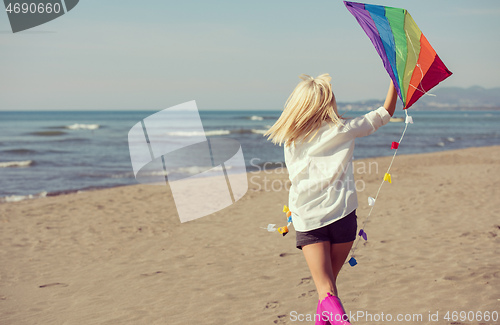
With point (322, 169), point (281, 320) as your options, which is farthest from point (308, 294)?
point (322, 169)

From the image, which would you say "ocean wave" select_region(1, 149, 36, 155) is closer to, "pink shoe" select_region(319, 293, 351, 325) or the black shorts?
the black shorts

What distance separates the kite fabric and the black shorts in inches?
31.8

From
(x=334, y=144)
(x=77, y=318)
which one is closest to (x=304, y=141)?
(x=334, y=144)

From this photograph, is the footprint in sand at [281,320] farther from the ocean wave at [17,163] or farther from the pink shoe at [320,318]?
the ocean wave at [17,163]

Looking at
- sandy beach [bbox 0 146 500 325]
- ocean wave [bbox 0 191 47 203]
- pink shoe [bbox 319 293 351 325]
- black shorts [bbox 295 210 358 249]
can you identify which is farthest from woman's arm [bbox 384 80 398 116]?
ocean wave [bbox 0 191 47 203]

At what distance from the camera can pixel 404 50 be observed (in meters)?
2.64

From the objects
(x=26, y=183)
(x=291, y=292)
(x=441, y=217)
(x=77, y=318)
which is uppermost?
(x=77, y=318)

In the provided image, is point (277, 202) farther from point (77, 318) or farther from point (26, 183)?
point (26, 183)

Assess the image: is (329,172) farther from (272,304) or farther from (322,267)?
(272,304)

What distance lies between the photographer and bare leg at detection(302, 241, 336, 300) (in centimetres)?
230

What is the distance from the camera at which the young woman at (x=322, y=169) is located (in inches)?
87.9

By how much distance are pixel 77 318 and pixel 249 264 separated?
6.28 feet

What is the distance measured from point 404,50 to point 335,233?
3.96ft

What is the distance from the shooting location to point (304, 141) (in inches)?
90.4
